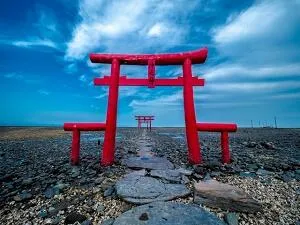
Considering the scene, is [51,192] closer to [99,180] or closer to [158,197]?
[99,180]

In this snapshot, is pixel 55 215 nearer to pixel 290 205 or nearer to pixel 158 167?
pixel 158 167

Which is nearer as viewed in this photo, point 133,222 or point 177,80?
point 133,222

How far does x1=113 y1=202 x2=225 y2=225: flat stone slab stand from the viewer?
3.35 metres

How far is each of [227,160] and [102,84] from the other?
4.45 m

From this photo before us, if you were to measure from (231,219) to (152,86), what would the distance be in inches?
176

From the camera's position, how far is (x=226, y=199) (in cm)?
413

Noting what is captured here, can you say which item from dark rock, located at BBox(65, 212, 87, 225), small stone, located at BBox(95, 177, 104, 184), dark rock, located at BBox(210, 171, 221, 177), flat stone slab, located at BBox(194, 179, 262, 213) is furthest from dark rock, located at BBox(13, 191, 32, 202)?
dark rock, located at BBox(210, 171, 221, 177)

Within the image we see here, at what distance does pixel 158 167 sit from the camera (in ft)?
21.8

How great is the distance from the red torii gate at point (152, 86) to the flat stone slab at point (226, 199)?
96.8 inches

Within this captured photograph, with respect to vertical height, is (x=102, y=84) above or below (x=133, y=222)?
above

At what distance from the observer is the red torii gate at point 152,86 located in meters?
6.85

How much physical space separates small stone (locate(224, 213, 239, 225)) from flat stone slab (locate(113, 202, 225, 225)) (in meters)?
0.33

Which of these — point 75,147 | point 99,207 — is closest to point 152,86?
point 75,147

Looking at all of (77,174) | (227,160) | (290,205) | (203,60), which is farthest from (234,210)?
(203,60)
